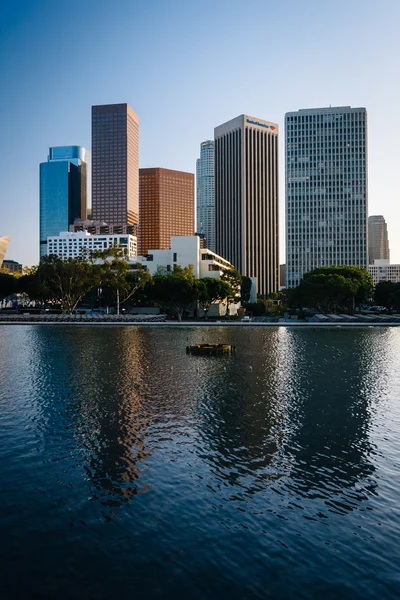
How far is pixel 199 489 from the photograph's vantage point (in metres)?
18.1

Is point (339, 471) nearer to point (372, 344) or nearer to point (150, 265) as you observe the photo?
point (372, 344)

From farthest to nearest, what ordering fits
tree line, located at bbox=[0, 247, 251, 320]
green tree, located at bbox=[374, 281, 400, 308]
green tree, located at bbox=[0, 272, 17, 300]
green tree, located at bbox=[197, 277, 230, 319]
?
green tree, located at bbox=[374, 281, 400, 308], green tree, located at bbox=[0, 272, 17, 300], green tree, located at bbox=[197, 277, 230, 319], tree line, located at bbox=[0, 247, 251, 320]

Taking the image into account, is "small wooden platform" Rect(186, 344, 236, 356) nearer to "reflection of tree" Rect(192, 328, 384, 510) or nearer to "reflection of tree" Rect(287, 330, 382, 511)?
"reflection of tree" Rect(192, 328, 384, 510)

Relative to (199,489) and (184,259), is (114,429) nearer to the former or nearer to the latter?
(199,489)

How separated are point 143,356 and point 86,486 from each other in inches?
1404

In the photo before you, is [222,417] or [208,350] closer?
[222,417]

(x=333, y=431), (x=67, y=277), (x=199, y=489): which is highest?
(x=67, y=277)

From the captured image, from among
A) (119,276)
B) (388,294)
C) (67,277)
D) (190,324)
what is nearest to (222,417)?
(190,324)

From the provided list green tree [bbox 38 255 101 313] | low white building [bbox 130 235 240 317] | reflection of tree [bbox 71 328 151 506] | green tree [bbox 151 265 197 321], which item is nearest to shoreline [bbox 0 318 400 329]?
green tree [bbox 151 265 197 321]

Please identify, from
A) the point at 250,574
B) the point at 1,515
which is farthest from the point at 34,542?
the point at 250,574

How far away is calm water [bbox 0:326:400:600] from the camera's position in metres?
13.1

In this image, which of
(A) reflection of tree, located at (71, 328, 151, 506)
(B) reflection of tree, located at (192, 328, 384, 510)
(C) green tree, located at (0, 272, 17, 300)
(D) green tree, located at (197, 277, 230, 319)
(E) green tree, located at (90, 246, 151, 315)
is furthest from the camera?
(C) green tree, located at (0, 272, 17, 300)

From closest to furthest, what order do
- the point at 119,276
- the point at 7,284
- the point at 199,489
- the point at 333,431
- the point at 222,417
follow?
the point at 199,489
the point at 333,431
the point at 222,417
the point at 119,276
the point at 7,284

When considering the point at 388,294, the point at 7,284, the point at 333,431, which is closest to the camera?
the point at 333,431
